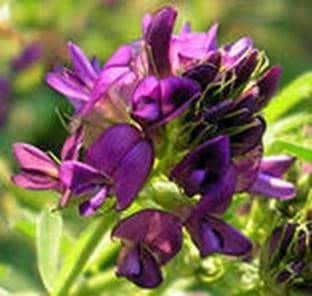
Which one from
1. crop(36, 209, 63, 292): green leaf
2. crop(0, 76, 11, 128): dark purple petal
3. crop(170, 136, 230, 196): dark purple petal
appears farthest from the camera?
crop(0, 76, 11, 128): dark purple petal

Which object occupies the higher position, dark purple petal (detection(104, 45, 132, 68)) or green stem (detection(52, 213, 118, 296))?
dark purple petal (detection(104, 45, 132, 68))

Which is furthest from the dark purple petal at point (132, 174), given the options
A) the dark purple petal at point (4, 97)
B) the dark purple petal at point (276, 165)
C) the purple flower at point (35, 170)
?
the dark purple petal at point (4, 97)

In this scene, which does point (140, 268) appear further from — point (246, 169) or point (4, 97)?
point (4, 97)

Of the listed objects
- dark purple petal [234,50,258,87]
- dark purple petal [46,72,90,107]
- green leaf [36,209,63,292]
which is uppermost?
dark purple petal [234,50,258,87]

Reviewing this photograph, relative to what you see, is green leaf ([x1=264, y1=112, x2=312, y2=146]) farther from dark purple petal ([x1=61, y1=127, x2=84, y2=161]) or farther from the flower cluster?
dark purple petal ([x1=61, y1=127, x2=84, y2=161])

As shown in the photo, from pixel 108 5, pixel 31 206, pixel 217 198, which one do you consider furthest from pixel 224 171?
pixel 108 5

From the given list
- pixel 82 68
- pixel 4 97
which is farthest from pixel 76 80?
pixel 4 97

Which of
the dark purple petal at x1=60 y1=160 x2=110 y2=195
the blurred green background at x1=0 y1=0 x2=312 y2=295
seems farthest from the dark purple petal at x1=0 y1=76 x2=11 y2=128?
the dark purple petal at x1=60 y1=160 x2=110 y2=195
